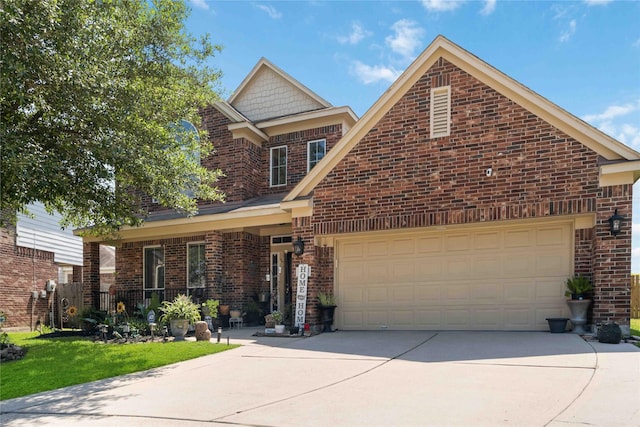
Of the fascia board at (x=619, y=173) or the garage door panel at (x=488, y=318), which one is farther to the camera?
the garage door panel at (x=488, y=318)

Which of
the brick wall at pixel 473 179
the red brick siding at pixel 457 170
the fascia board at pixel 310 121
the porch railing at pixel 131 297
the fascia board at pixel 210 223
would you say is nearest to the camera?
the brick wall at pixel 473 179

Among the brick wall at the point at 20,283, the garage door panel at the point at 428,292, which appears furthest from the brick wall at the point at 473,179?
the brick wall at the point at 20,283

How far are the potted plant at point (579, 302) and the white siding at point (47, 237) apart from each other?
19.3 m

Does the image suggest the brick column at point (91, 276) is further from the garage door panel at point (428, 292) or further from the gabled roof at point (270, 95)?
the garage door panel at point (428, 292)

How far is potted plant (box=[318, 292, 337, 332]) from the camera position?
11.1 metres

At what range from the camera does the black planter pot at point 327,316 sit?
36.4 ft

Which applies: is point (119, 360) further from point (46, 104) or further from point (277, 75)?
point (277, 75)

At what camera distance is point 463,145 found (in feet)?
32.6

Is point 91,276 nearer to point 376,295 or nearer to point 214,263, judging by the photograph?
point 214,263

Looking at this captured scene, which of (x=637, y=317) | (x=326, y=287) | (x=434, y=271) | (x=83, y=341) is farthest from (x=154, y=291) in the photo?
(x=637, y=317)

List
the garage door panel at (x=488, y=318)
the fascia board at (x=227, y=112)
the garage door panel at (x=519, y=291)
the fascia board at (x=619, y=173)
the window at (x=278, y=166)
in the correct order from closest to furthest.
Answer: the fascia board at (x=619, y=173), the garage door panel at (x=519, y=291), the garage door panel at (x=488, y=318), the fascia board at (x=227, y=112), the window at (x=278, y=166)

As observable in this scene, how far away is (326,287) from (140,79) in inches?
251

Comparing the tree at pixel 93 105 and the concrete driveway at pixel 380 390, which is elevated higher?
the tree at pixel 93 105

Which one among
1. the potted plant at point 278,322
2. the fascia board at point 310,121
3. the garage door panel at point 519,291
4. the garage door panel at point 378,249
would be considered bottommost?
the potted plant at point 278,322
